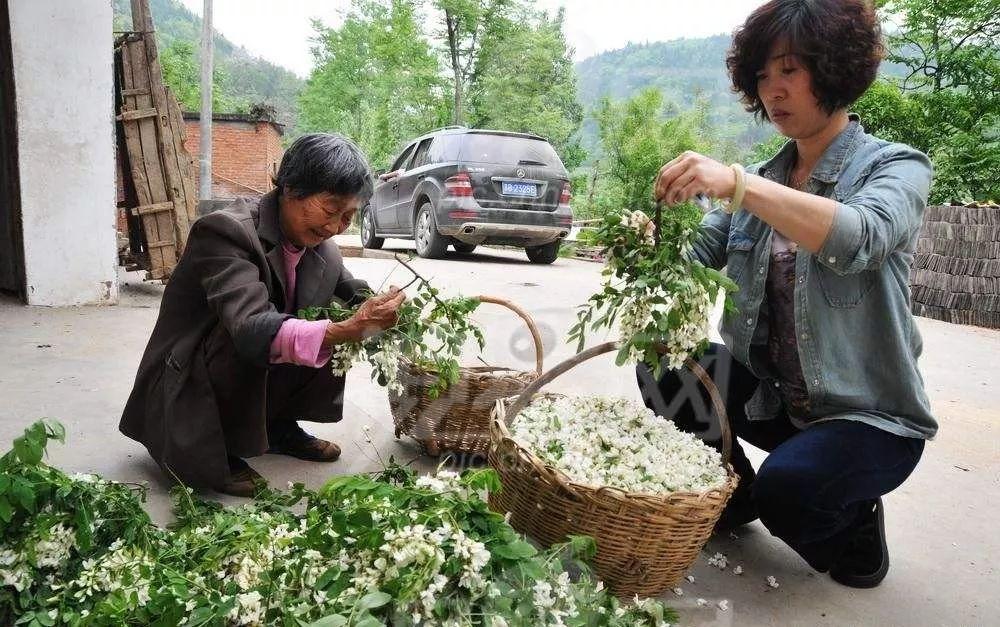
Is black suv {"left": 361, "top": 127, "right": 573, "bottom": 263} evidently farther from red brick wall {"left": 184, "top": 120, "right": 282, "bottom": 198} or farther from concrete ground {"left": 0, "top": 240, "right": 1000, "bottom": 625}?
red brick wall {"left": 184, "top": 120, "right": 282, "bottom": 198}

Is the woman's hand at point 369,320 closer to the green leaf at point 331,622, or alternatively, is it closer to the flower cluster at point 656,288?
the flower cluster at point 656,288

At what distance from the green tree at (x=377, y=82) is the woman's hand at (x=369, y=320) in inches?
56.3

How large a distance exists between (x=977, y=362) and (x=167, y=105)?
21.4 feet

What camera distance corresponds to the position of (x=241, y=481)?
2.13 meters

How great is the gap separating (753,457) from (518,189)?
15.2 ft

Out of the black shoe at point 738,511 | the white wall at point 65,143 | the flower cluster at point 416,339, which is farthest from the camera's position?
the white wall at point 65,143

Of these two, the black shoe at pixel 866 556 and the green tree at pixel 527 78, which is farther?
the green tree at pixel 527 78

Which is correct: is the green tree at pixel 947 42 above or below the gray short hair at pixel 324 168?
above

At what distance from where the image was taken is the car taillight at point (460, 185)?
6.71 m

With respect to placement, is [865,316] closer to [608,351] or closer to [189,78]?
[608,351]

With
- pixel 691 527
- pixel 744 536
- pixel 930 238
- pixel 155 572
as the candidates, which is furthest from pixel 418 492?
pixel 930 238

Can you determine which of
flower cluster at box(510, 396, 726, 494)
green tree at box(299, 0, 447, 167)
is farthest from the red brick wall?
flower cluster at box(510, 396, 726, 494)

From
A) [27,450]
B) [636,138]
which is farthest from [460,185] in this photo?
[27,450]

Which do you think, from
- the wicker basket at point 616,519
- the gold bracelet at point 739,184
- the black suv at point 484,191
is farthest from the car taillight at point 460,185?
the gold bracelet at point 739,184
